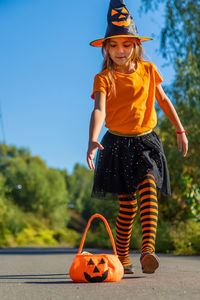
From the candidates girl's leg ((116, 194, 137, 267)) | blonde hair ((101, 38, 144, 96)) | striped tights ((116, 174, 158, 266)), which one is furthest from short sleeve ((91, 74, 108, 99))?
girl's leg ((116, 194, 137, 267))

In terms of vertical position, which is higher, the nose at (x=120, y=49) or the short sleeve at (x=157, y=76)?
the nose at (x=120, y=49)

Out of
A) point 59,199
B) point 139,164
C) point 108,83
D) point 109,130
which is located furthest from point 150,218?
point 59,199

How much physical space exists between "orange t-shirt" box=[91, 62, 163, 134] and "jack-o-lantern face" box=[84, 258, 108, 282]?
1.09 m

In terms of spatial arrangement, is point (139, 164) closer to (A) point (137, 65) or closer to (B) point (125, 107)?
(B) point (125, 107)

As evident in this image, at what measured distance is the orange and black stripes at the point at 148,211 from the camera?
330 centimetres

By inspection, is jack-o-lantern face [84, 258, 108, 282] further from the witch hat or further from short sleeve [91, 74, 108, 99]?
the witch hat

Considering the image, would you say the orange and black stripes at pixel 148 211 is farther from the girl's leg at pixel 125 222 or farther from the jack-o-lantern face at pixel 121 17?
the jack-o-lantern face at pixel 121 17

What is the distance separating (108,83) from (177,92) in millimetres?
6517

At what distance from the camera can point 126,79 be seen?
3643 millimetres

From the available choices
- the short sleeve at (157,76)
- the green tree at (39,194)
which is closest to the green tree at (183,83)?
the short sleeve at (157,76)

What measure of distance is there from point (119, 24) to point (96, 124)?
91 cm

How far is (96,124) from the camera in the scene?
134 inches

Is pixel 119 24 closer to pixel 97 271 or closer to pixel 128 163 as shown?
pixel 128 163

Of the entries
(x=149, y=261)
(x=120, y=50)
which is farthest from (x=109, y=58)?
(x=149, y=261)
